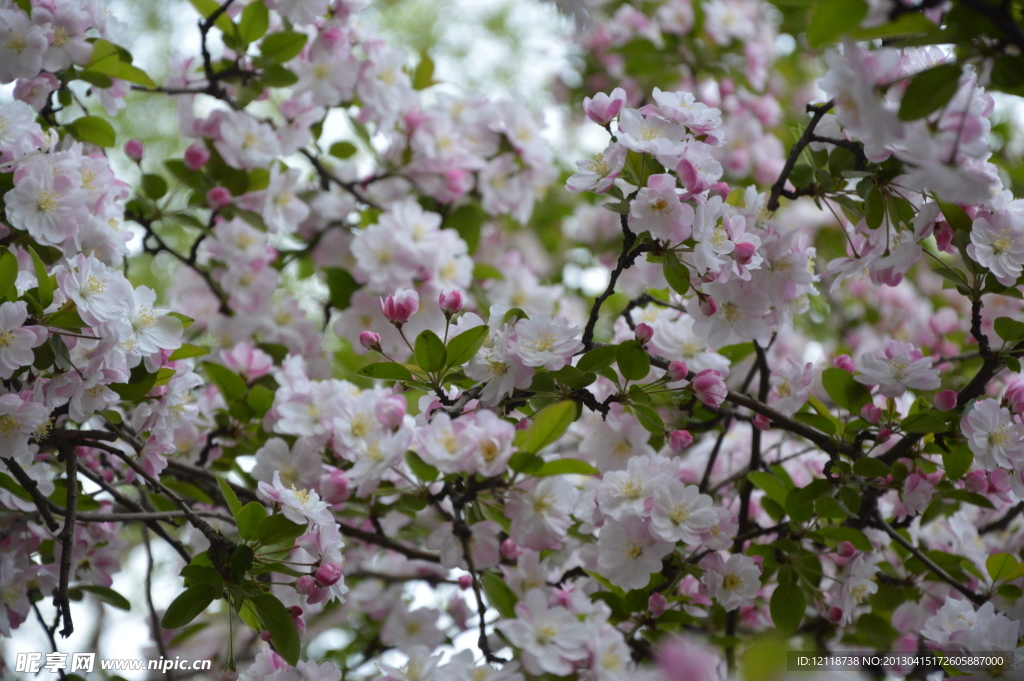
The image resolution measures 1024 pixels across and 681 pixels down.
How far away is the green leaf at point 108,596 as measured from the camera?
55.2 inches

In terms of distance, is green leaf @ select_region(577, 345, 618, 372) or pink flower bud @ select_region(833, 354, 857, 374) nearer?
green leaf @ select_region(577, 345, 618, 372)

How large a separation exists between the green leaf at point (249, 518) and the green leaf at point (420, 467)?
23 centimetres

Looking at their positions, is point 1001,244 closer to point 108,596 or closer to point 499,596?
point 499,596

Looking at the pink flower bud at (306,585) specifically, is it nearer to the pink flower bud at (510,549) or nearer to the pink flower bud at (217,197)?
the pink flower bud at (510,549)

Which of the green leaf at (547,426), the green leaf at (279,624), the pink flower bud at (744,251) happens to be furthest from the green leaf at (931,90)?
the green leaf at (279,624)

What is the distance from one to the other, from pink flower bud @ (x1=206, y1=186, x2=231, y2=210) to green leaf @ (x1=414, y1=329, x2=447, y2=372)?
84 cm

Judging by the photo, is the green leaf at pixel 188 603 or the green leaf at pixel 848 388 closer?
the green leaf at pixel 188 603

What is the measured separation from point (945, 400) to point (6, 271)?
55.0 inches

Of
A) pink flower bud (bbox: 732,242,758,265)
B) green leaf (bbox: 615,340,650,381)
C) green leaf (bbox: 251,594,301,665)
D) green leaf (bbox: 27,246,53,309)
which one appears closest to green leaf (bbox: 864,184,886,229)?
pink flower bud (bbox: 732,242,758,265)

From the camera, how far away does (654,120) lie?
1088 millimetres

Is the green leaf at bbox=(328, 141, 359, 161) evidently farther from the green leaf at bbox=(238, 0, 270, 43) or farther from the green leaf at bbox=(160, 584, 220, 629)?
the green leaf at bbox=(160, 584, 220, 629)

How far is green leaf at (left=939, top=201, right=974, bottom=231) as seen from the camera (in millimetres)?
1102

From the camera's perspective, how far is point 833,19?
Result: 811 mm

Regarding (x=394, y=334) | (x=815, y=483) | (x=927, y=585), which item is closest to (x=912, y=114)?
(x=815, y=483)
